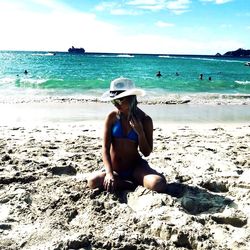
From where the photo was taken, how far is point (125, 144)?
4.29 m

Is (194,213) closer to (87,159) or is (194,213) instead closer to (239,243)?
(239,243)

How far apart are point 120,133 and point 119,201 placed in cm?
74

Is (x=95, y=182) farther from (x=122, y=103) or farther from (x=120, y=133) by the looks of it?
(x=122, y=103)

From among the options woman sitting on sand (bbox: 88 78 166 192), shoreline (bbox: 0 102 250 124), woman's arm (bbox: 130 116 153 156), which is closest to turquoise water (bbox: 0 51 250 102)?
shoreline (bbox: 0 102 250 124)

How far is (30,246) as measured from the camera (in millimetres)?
2973

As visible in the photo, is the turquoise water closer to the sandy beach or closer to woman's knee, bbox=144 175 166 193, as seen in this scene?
the sandy beach

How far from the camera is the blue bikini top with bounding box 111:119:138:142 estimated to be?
4.21m

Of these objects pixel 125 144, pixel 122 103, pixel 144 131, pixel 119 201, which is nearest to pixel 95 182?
pixel 119 201

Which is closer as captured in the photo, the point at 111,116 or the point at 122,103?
the point at 122,103

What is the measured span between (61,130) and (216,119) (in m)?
4.09

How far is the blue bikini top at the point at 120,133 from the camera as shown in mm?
4211

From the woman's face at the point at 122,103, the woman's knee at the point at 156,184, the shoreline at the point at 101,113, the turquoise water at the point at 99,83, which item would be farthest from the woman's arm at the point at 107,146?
Answer: the turquoise water at the point at 99,83

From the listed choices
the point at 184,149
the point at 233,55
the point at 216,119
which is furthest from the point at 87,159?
the point at 233,55

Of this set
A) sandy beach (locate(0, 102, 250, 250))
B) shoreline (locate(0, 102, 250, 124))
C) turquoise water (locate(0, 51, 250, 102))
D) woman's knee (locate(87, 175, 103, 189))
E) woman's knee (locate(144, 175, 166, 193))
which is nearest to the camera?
sandy beach (locate(0, 102, 250, 250))
